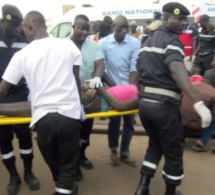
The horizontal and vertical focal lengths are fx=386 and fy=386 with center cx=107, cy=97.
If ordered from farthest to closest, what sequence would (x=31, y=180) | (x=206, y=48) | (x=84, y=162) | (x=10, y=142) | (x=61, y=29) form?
(x=61, y=29) → (x=206, y=48) → (x=84, y=162) → (x=31, y=180) → (x=10, y=142)

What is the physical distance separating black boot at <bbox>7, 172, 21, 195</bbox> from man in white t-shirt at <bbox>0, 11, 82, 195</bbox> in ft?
2.69

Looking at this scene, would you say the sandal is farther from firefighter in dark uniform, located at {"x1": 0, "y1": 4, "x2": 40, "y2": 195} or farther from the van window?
the van window

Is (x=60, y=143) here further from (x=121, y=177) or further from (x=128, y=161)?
(x=128, y=161)

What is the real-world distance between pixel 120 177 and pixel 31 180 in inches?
37.0

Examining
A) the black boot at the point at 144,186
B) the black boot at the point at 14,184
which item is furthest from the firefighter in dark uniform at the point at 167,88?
the black boot at the point at 14,184

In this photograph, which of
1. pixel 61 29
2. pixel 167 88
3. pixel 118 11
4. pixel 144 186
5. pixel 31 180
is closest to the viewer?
pixel 167 88

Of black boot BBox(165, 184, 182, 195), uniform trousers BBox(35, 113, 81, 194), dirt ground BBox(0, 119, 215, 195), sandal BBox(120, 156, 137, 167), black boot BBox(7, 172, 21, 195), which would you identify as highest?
uniform trousers BBox(35, 113, 81, 194)

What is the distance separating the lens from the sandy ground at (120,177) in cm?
383

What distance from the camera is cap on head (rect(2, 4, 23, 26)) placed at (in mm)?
3416

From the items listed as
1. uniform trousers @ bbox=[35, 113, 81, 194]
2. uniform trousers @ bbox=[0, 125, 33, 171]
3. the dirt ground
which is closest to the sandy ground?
the dirt ground

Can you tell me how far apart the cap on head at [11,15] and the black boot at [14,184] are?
149 cm

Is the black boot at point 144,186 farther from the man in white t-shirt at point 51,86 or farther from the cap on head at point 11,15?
the cap on head at point 11,15

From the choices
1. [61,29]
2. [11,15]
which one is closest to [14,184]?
[11,15]

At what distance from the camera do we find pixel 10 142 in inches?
147
